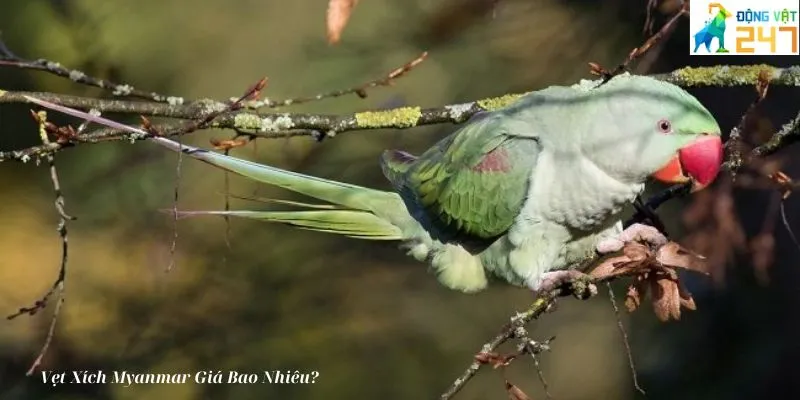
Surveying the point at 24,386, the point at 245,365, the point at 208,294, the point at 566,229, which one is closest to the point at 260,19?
the point at 208,294

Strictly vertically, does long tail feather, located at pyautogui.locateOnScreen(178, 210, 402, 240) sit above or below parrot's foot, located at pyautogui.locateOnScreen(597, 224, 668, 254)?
above

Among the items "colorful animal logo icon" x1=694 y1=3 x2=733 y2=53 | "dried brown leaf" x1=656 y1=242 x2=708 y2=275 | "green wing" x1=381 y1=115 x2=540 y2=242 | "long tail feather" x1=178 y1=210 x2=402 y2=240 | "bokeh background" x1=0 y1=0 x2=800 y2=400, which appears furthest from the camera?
"bokeh background" x1=0 y1=0 x2=800 y2=400

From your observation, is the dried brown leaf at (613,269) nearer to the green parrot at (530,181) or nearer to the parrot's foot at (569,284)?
the parrot's foot at (569,284)

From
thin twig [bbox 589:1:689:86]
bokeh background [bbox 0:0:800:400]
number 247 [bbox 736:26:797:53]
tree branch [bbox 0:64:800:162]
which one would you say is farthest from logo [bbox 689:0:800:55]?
bokeh background [bbox 0:0:800:400]

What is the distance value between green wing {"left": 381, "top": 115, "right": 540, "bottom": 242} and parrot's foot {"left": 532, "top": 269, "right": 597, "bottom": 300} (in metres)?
0.18

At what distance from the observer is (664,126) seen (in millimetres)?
1974

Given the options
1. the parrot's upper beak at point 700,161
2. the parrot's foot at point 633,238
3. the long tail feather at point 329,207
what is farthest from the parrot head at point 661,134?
the long tail feather at point 329,207

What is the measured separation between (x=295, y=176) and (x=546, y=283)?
70 centimetres

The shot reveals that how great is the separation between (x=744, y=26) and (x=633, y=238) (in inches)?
37.6

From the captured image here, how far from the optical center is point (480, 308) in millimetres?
→ 4914

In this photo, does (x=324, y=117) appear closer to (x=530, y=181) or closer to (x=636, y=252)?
(x=530, y=181)

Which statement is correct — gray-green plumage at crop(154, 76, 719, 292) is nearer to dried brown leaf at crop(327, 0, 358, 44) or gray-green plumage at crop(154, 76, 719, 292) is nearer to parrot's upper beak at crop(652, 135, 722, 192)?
parrot's upper beak at crop(652, 135, 722, 192)

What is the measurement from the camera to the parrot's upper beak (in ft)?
6.36

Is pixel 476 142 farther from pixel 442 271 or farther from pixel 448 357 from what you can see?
pixel 448 357
